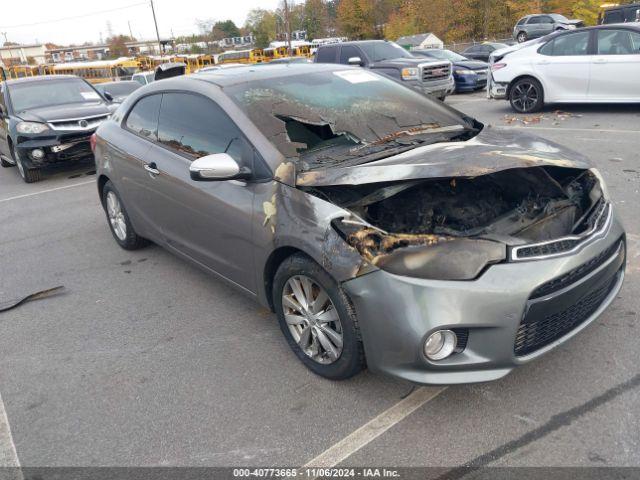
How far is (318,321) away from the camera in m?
2.91

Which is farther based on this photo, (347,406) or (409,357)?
(347,406)

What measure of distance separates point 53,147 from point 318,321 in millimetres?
7909

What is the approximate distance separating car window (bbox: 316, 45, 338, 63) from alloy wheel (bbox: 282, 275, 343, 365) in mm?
11889

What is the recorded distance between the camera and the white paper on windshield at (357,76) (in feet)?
13.4

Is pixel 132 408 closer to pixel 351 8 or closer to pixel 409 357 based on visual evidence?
pixel 409 357

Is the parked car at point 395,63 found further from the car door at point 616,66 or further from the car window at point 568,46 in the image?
the car door at point 616,66

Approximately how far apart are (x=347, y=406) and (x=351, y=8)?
6281 cm

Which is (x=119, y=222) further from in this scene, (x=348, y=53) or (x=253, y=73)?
(x=348, y=53)

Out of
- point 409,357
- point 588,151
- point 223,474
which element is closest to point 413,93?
point 409,357

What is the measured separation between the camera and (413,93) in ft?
13.9

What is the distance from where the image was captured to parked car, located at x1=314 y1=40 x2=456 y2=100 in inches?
494

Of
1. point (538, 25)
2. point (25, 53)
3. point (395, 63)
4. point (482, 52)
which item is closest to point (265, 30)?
point (25, 53)

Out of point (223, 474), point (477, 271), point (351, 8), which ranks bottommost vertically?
point (223, 474)

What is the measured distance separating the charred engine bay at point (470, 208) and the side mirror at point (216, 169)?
0.54 m
